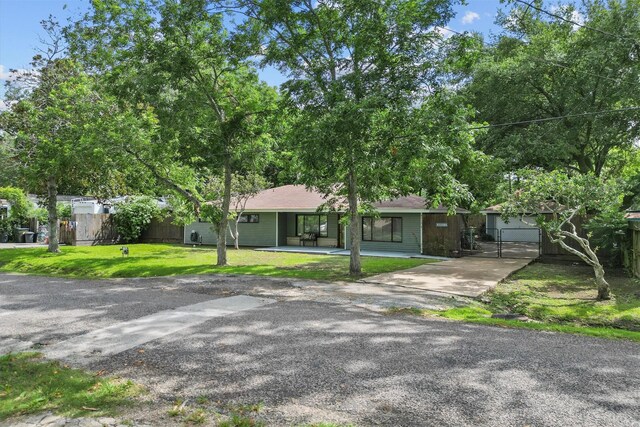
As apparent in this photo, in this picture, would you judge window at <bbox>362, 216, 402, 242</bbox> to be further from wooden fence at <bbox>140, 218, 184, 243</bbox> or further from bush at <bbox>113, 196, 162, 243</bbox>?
bush at <bbox>113, 196, 162, 243</bbox>

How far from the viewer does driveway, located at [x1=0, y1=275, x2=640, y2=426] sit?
3695mm

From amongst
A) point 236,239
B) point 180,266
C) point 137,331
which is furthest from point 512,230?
point 137,331

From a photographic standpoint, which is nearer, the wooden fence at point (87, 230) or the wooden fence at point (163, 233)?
the wooden fence at point (87, 230)

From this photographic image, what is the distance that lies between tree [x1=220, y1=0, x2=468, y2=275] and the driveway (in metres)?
4.54

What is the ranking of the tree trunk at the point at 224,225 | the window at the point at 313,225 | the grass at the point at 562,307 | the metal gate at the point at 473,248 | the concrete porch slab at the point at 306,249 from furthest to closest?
the window at the point at 313,225, the concrete porch slab at the point at 306,249, the metal gate at the point at 473,248, the tree trunk at the point at 224,225, the grass at the point at 562,307

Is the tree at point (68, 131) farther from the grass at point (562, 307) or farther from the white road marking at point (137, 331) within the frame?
the grass at point (562, 307)

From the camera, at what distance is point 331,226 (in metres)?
23.8

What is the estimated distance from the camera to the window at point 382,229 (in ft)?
69.8

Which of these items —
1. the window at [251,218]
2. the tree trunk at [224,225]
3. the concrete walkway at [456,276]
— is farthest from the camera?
the window at [251,218]

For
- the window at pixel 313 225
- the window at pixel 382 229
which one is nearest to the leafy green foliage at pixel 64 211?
the window at pixel 313 225

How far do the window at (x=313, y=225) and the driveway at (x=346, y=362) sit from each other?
15.3 meters

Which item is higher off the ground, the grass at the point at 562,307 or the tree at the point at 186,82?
the tree at the point at 186,82

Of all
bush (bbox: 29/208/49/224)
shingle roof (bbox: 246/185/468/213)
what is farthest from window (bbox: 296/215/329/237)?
bush (bbox: 29/208/49/224)

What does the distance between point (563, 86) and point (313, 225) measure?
45.3 ft
